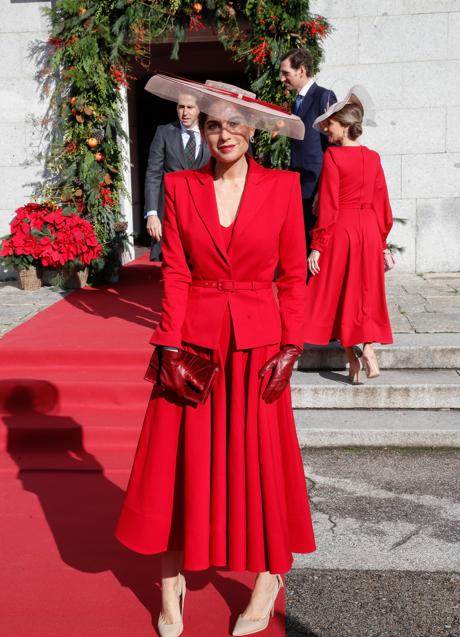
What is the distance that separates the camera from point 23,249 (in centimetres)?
834

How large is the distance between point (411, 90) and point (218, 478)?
741 centimetres

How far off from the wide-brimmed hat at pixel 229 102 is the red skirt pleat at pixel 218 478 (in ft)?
2.33

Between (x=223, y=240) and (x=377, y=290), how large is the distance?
2.89 m

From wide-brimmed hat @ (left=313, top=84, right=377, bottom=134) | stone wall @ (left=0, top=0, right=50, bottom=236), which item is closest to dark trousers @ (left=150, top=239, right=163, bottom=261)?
wide-brimmed hat @ (left=313, top=84, right=377, bottom=134)

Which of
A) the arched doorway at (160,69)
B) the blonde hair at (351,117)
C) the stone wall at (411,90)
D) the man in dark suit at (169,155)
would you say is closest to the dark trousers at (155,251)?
the man in dark suit at (169,155)

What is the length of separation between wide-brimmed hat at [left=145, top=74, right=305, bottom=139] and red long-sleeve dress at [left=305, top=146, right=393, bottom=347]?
2.58m

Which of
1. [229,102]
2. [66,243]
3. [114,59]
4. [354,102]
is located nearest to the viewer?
[229,102]

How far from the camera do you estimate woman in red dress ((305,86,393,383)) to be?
5.42 metres

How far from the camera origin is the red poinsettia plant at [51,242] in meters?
8.23

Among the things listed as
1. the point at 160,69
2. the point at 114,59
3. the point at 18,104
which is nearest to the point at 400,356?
the point at 114,59

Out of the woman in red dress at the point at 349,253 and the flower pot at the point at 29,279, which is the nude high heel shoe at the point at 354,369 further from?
the flower pot at the point at 29,279

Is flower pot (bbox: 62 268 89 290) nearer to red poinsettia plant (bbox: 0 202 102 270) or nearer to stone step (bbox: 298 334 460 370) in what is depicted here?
red poinsettia plant (bbox: 0 202 102 270)

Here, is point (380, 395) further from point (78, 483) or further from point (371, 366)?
point (78, 483)

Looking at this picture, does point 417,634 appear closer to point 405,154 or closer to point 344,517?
point 344,517
